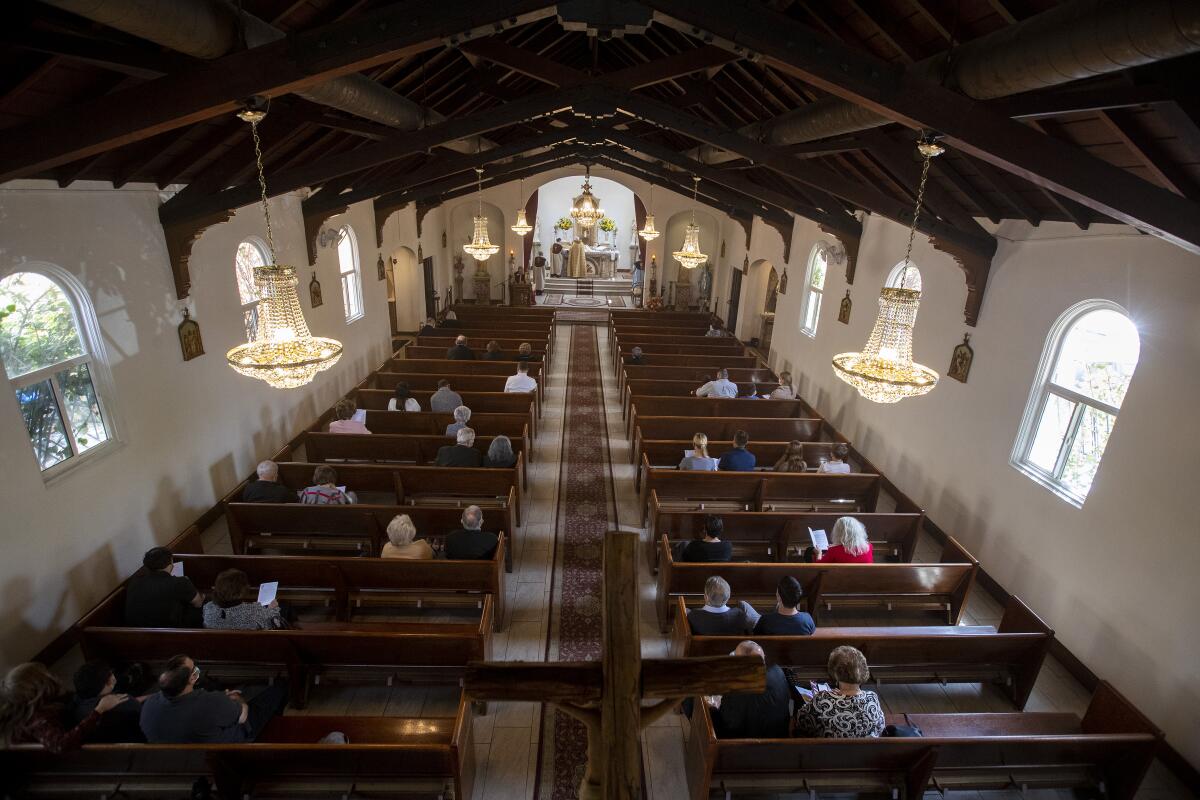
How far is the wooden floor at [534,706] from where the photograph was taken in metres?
3.92

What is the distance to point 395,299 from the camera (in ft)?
49.3

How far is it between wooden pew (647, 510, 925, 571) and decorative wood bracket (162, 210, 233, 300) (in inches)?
208

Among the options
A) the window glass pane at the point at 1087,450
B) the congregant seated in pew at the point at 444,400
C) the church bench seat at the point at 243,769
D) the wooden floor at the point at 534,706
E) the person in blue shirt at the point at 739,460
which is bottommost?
the wooden floor at the point at 534,706

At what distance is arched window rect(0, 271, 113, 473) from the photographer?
454 centimetres

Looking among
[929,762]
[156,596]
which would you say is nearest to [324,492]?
[156,596]

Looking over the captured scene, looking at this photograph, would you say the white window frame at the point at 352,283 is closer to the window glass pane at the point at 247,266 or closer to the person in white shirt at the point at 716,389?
the window glass pane at the point at 247,266

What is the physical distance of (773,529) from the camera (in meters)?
5.95

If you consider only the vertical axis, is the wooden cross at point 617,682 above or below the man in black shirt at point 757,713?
above

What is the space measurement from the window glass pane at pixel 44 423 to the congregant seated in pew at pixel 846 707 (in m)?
5.84

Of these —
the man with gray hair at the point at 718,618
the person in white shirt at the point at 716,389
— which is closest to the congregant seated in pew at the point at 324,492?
the man with gray hair at the point at 718,618

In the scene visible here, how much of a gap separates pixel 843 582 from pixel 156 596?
5.24m

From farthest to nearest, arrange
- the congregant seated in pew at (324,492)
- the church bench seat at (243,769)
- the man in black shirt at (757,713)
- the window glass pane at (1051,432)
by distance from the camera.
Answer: the congregant seated in pew at (324,492)
the window glass pane at (1051,432)
the man in black shirt at (757,713)
the church bench seat at (243,769)

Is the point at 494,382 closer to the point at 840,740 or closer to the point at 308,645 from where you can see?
the point at 308,645

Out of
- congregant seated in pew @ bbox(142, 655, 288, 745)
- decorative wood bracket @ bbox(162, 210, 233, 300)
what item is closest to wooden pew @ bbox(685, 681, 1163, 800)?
congregant seated in pew @ bbox(142, 655, 288, 745)
